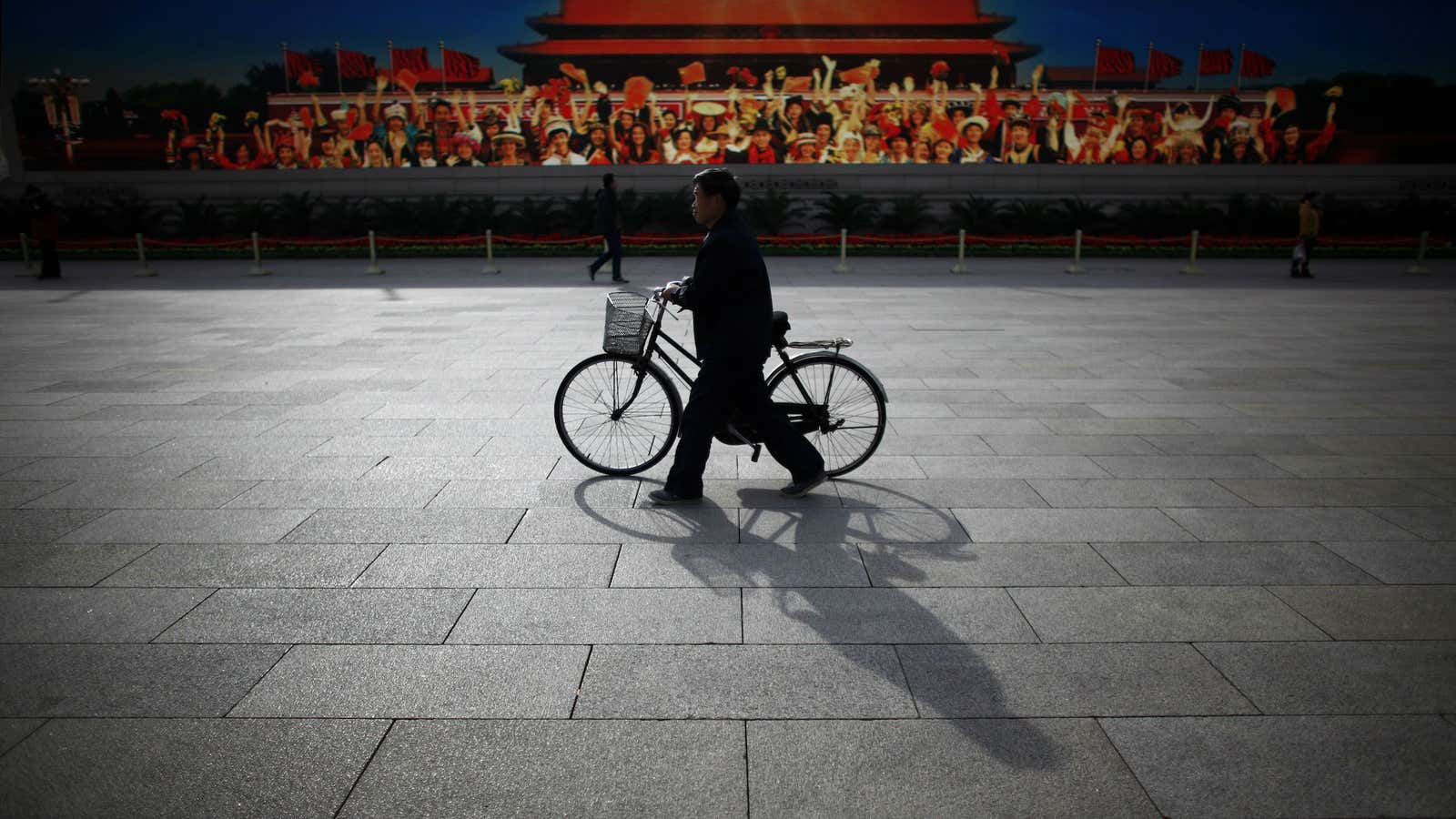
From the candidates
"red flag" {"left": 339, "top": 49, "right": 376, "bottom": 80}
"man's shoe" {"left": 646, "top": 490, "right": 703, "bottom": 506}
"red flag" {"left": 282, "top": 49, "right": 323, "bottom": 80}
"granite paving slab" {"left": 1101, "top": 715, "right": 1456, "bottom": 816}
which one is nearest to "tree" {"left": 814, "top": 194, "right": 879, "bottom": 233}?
"red flag" {"left": 339, "top": 49, "right": 376, "bottom": 80}

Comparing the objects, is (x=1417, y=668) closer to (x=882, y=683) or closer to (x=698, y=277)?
(x=882, y=683)

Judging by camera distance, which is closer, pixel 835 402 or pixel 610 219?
pixel 835 402

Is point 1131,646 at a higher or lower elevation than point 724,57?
lower

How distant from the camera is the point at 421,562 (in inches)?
144

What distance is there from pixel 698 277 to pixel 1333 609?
2822 mm

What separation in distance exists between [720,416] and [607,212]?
9.74 m

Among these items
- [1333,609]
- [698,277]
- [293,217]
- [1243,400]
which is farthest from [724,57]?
[1333,609]

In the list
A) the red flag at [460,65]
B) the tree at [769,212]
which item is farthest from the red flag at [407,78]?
the tree at [769,212]

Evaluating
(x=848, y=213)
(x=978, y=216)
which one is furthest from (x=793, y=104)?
(x=978, y=216)

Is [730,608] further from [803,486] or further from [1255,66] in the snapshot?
[1255,66]

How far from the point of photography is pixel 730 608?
3242 millimetres

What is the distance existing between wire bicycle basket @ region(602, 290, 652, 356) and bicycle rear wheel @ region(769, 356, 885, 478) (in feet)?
2.34

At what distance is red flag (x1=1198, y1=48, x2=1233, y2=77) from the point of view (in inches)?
983

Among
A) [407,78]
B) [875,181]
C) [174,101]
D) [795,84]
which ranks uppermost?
[407,78]
